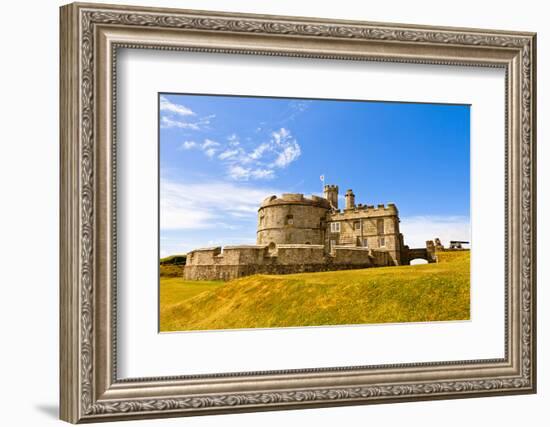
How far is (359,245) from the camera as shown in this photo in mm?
A: 7359

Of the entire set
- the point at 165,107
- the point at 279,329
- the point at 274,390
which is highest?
the point at 165,107

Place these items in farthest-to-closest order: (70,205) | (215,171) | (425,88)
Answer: (425,88) → (215,171) → (70,205)

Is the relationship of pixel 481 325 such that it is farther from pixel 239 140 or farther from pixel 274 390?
pixel 239 140

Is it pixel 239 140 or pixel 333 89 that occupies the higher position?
pixel 333 89

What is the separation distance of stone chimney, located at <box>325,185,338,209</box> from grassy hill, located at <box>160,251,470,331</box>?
24.0 inches

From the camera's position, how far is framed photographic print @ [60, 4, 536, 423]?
657 centimetres

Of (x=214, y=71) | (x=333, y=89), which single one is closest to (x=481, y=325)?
(x=333, y=89)

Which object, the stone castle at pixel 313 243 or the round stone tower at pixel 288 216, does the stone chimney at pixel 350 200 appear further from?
the round stone tower at pixel 288 216

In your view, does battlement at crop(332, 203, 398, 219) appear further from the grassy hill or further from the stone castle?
the grassy hill

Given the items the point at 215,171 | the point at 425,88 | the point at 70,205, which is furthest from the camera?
the point at 425,88

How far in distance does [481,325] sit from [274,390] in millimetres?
2023

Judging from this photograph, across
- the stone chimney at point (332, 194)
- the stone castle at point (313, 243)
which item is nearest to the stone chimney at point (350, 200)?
the stone castle at point (313, 243)

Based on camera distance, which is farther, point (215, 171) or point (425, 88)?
point (425, 88)

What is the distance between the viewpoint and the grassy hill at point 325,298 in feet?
22.6
